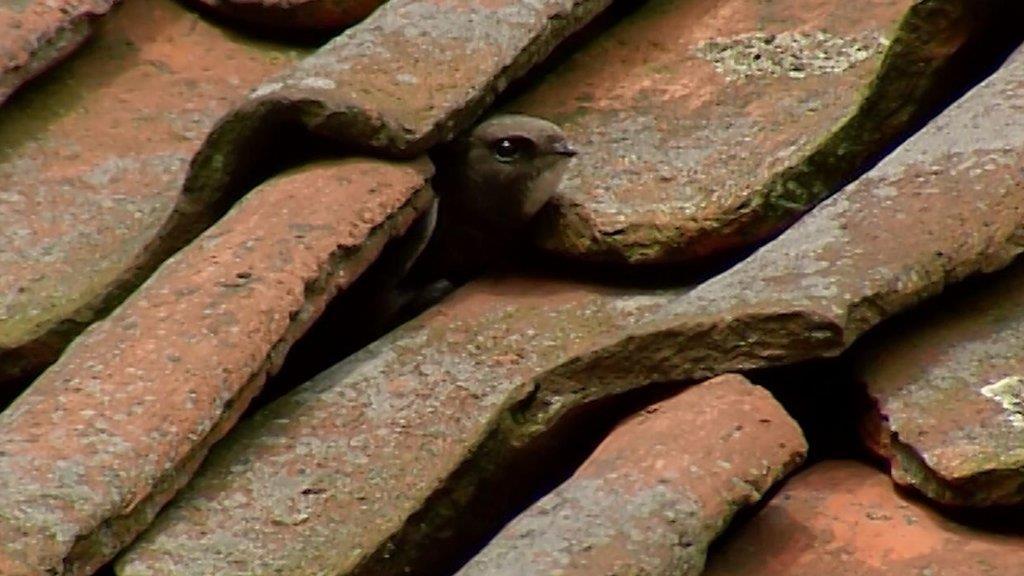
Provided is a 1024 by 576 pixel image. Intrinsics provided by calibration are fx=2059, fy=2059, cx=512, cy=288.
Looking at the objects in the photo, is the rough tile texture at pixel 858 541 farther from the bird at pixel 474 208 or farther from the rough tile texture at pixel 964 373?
the bird at pixel 474 208

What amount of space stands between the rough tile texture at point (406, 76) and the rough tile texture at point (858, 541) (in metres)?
0.64

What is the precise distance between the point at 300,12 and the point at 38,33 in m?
0.34

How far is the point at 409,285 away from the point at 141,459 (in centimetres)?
54

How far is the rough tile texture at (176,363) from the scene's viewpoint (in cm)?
175

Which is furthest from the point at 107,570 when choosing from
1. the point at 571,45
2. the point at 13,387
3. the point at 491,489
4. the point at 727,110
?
the point at 571,45

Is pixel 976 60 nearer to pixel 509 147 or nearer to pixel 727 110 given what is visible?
pixel 727 110

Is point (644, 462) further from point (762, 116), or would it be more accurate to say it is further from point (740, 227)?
point (762, 116)

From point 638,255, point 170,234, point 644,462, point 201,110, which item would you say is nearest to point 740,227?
point 638,255

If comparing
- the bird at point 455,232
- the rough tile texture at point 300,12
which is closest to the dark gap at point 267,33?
the rough tile texture at point 300,12

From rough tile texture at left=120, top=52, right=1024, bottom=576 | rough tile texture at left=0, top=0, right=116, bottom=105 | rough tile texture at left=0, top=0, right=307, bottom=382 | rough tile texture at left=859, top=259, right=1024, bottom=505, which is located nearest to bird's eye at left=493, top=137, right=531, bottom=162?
rough tile texture at left=120, top=52, right=1024, bottom=576

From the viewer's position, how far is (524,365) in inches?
80.0

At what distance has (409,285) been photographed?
89.8 inches

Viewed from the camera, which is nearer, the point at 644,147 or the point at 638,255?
the point at 638,255

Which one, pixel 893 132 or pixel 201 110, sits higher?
pixel 893 132
